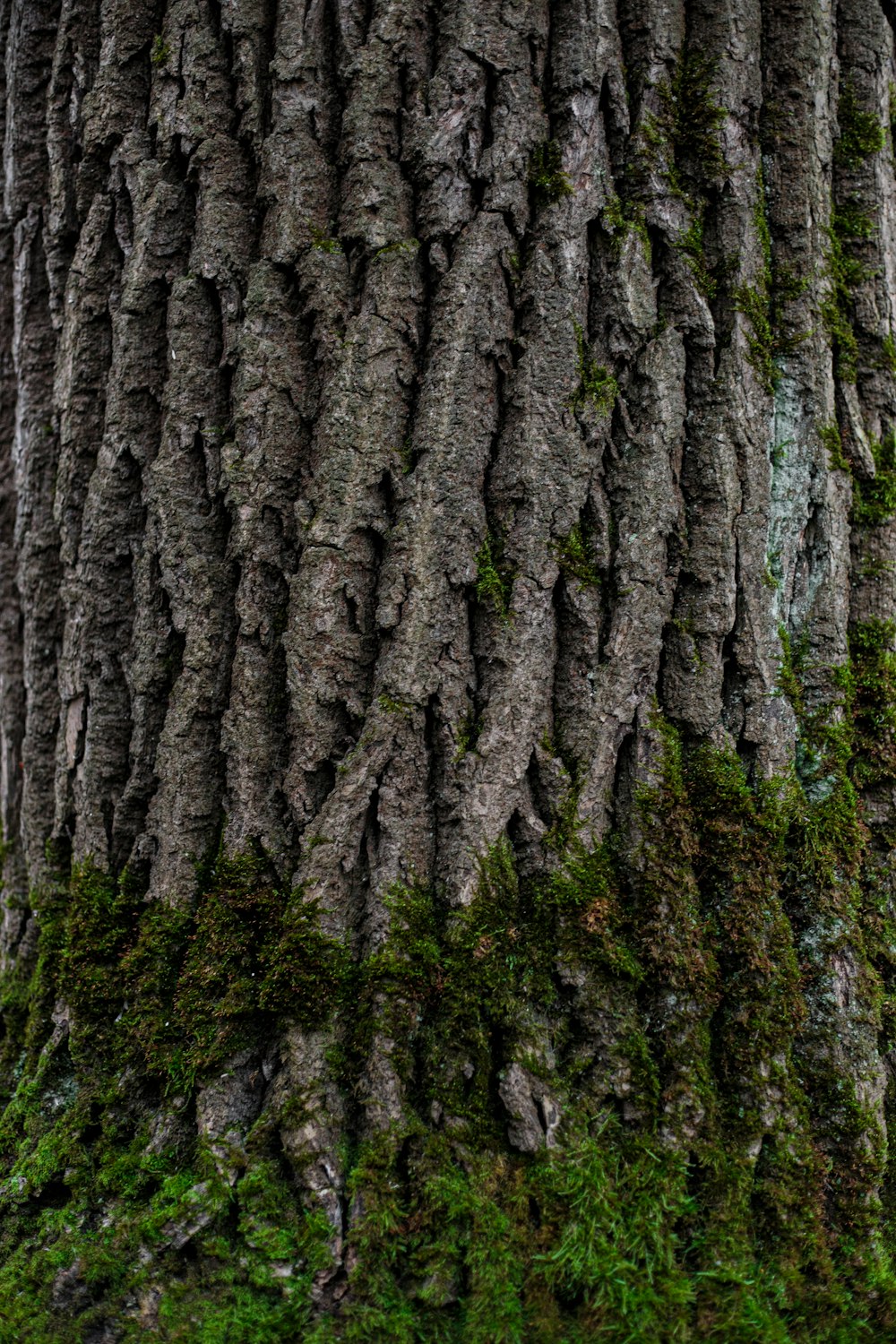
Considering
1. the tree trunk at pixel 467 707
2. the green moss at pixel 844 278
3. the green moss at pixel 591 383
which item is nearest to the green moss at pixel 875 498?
the tree trunk at pixel 467 707

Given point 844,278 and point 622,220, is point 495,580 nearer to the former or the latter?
point 622,220

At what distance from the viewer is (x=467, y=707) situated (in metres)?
2.11

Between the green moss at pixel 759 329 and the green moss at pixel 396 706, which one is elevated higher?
the green moss at pixel 759 329

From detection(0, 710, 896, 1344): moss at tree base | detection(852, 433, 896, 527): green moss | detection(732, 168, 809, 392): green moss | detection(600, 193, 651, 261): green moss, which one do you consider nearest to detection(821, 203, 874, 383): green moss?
detection(732, 168, 809, 392): green moss

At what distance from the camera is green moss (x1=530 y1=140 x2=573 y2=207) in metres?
2.18

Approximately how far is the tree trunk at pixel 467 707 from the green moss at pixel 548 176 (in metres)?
0.01

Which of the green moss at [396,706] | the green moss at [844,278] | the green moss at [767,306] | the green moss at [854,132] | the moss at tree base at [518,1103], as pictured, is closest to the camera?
the moss at tree base at [518,1103]

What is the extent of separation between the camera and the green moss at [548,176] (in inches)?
85.7

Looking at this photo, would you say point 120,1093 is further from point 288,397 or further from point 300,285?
point 300,285

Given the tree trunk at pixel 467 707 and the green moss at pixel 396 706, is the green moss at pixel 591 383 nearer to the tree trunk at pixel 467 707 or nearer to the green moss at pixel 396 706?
the tree trunk at pixel 467 707

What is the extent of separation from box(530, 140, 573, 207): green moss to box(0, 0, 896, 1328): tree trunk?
1 centimetres

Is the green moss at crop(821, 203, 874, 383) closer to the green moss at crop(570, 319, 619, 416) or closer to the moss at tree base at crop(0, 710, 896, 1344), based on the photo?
the green moss at crop(570, 319, 619, 416)

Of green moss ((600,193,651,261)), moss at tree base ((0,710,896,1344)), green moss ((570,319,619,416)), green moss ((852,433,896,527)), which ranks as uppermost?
green moss ((600,193,651,261))

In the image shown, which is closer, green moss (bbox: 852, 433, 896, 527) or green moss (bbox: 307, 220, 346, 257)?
green moss (bbox: 307, 220, 346, 257)
